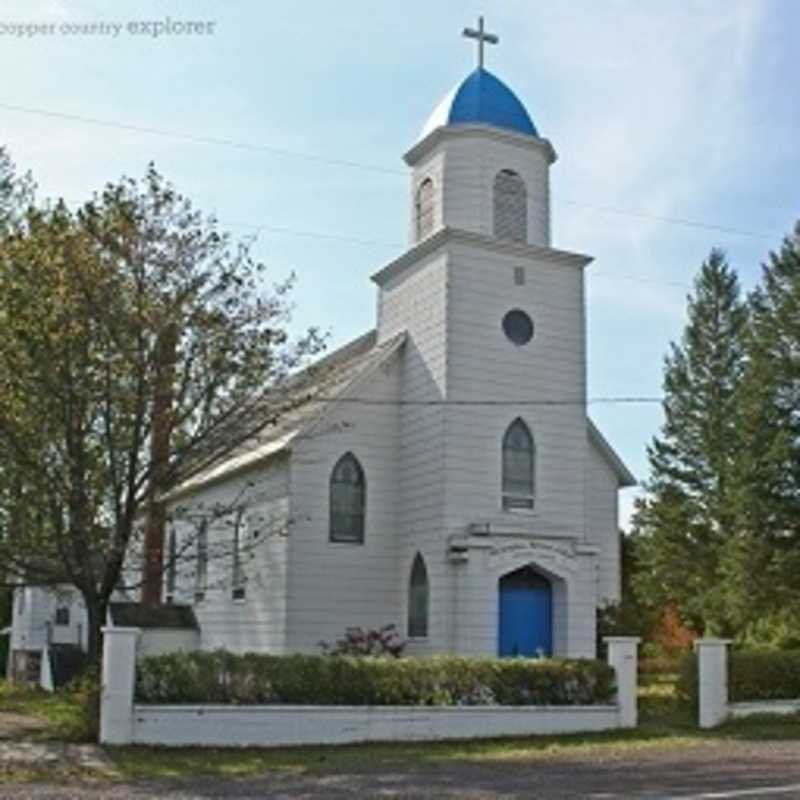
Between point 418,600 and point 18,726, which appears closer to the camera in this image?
point 18,726

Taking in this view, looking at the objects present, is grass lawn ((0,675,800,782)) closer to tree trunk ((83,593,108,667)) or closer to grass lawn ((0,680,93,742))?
grass lawn ((0,680,93,742))

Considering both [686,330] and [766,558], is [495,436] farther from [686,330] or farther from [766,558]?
[686,330]

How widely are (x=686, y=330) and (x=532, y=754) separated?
34699mm

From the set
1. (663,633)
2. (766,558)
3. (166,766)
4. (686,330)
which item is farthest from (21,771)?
(686,330)

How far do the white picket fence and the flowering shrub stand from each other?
5.07m

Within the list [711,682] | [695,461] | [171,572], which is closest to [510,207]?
[711,682]

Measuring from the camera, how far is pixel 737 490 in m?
32.9

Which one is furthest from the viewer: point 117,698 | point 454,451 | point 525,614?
point 525,614

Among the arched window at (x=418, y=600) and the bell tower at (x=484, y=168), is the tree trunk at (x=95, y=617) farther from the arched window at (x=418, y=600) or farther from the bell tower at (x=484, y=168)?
the bell tower at (x=484, y=168)

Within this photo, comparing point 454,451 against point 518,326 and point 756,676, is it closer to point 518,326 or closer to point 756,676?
point 518,326

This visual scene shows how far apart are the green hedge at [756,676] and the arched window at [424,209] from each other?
10.9 m

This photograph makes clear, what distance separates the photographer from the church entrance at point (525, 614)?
958 inches

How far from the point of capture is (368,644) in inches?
952

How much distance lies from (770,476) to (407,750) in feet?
56.3
